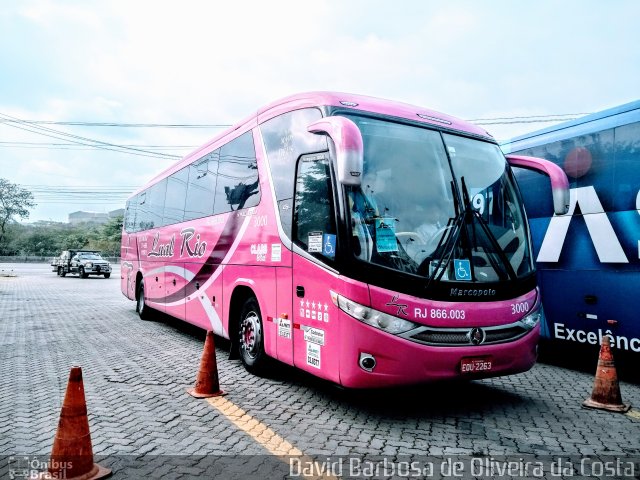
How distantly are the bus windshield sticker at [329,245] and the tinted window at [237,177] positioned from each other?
1877 mm

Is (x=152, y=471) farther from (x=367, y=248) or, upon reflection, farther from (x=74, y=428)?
(x=367, y=248)

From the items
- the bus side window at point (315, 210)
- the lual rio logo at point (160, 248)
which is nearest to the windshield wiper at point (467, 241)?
the bus side window at point (315, 210)

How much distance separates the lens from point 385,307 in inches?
176

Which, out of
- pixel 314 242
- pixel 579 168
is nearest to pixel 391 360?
pixel 314 242

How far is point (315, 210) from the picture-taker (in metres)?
5.15

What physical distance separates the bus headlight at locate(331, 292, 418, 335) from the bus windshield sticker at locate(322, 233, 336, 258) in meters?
0.50

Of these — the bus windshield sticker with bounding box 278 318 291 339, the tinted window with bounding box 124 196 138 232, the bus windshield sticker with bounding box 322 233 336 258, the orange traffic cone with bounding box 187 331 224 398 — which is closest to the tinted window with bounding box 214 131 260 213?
the bus windshield sticker with bounding box 278 318 291 339

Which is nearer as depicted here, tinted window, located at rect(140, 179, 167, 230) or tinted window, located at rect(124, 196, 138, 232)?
tinted window, located at rect(140, 179, 167, 230)

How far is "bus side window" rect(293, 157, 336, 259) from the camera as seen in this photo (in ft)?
15.9

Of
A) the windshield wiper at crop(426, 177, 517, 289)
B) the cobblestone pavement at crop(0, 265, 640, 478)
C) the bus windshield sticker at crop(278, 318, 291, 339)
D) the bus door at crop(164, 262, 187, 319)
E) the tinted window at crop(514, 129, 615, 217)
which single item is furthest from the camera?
the bus door at crop(164, 262, 187, 319)

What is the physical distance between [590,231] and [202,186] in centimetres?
620

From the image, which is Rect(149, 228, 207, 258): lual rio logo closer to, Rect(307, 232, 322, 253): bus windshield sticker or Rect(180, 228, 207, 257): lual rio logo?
Rect(180, 228, 207, 257): lual rio logo

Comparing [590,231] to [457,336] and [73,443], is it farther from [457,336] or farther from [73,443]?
[73,443]

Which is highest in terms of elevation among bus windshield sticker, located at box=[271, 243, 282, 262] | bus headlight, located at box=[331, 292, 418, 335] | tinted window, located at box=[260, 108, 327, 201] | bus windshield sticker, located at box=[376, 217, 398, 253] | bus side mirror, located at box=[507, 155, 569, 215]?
tinted window, located at box=[260, 108, 327, 201]
